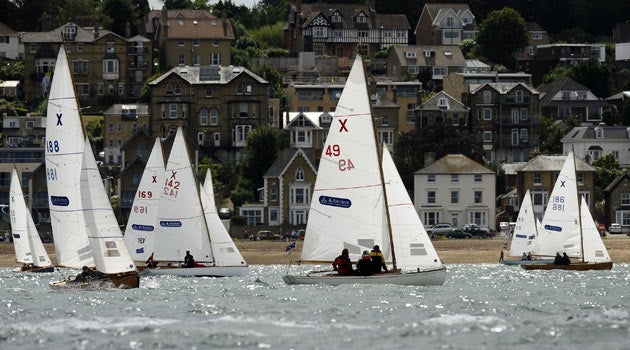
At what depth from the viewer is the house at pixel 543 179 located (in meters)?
112

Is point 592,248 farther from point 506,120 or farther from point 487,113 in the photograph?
point 487,113

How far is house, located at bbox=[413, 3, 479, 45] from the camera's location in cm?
16350

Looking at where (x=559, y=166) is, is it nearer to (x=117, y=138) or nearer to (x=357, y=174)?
(x=117, y=138)

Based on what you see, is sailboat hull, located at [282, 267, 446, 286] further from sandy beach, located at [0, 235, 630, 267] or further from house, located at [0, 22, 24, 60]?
house, located at [0, 22, 24, 60]

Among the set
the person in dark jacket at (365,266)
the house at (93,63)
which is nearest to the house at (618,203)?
the house at (93,63)

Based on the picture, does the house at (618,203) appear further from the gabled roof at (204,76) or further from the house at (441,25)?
the house at (441,25)

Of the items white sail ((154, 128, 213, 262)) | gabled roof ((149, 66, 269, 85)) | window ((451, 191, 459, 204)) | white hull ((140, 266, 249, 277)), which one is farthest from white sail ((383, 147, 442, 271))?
gabled roof ((149, 66, 269, 85))

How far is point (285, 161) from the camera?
112m

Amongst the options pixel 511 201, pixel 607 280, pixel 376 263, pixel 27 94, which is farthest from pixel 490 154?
pixel 376 263

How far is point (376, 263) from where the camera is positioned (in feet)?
180

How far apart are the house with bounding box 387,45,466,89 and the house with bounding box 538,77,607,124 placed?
9.54 m

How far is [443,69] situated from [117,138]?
34.1 metres

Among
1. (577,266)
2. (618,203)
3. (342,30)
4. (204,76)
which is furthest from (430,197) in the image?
(342,30)

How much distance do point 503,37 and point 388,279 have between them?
4166 inches
